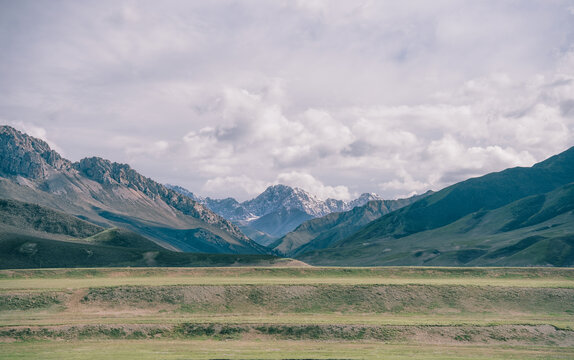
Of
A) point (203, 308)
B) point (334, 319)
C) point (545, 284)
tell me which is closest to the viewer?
point (334, 319)

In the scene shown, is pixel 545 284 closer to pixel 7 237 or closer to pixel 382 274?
pixel 382 274

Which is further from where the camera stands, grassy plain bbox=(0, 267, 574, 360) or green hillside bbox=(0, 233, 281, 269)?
green hillside bbox=(0, 233, 281, 269)

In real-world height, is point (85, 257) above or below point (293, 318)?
above

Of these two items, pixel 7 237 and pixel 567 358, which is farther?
pixel 7 237

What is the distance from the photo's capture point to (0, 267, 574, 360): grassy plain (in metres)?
45.9

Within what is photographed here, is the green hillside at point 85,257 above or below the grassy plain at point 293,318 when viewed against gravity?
above

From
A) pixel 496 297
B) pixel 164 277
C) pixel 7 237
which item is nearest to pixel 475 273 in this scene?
pixel 496 297

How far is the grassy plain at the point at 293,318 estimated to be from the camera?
45906mm

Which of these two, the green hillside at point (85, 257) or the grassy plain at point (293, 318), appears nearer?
the grassy plain at point (293, 318)

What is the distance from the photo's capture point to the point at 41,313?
60.3m

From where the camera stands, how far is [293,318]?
5841 centimetres

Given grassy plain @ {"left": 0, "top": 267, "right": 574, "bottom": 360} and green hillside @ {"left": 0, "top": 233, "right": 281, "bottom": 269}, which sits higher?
green hillside @ {"left": 0, "top": 233, "right": 281, "bottom": 269}

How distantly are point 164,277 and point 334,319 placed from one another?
1697 inches

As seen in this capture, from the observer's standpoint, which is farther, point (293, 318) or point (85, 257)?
point (85, 257)
